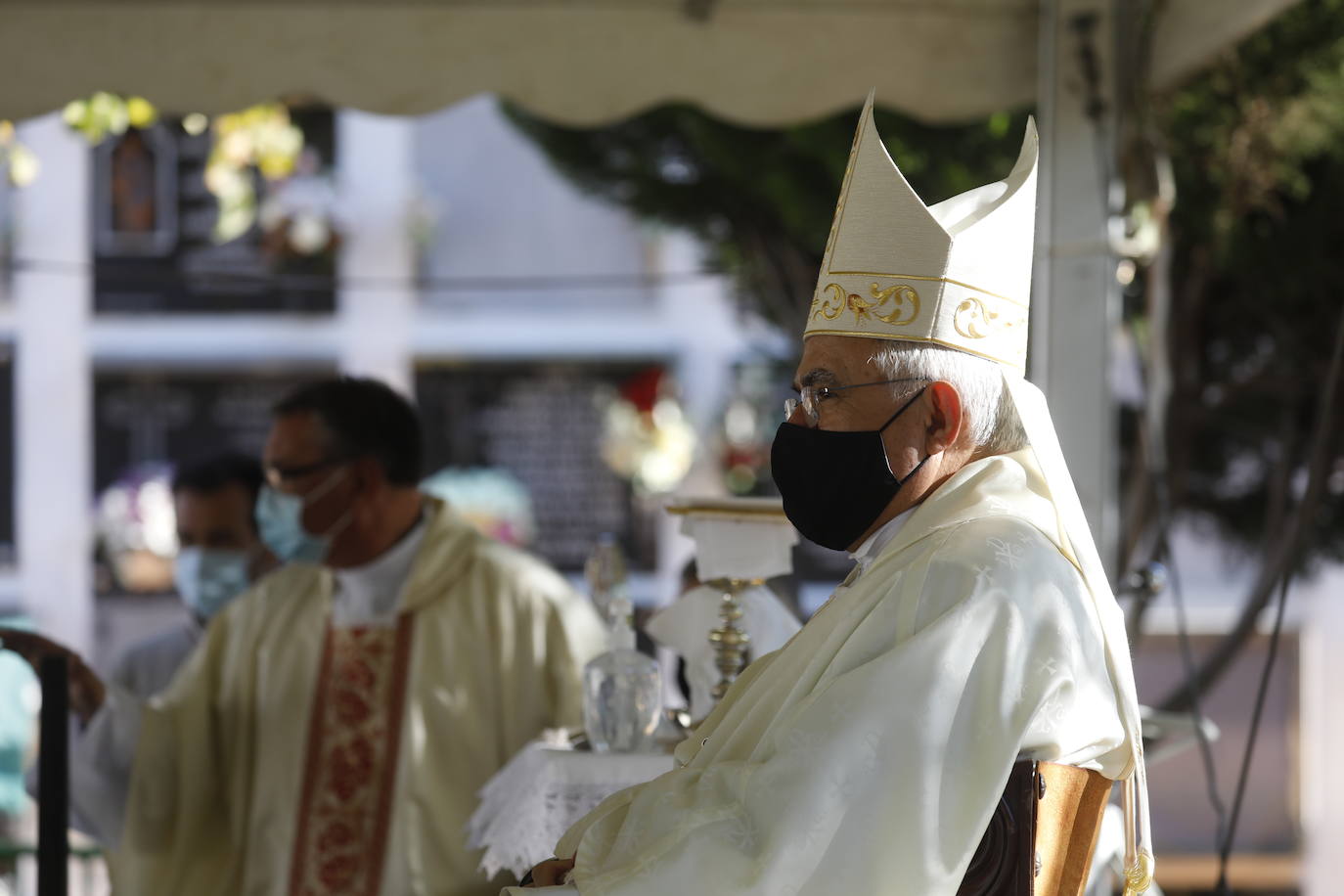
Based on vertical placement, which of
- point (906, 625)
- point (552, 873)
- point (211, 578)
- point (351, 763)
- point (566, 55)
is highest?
point (566, 55)

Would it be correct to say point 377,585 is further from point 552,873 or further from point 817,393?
point 817,393

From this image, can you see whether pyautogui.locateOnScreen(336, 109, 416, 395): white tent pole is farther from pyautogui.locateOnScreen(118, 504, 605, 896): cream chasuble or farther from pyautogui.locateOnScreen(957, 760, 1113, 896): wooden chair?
pyautogui.locateOnScreen(957, 760, 1113, 896): wooden chair

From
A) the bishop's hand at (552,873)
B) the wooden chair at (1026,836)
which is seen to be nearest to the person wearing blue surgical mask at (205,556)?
the bishop's hand at (552,873)

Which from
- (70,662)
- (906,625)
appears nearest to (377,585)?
(70,662)

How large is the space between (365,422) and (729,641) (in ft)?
4.81

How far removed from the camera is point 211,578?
4656mm

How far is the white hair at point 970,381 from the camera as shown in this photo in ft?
6.84

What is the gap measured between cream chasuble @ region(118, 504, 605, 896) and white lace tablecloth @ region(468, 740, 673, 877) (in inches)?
36.4

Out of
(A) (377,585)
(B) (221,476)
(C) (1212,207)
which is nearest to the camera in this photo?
(A) (377,585)

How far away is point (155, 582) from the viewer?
11742 millimetres

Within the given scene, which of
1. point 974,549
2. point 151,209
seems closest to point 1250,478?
point 974,549

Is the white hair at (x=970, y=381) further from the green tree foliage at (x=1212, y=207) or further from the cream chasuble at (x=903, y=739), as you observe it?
the green tree foliage at (x=1212, y=207)

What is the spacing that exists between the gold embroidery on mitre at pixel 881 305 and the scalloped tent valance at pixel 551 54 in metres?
2.31

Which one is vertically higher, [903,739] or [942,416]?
[942,416]
